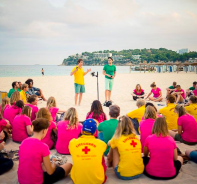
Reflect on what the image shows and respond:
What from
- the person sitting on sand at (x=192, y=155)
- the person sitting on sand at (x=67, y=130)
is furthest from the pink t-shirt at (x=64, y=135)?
the person sitting on sand at (x=192, y=155)

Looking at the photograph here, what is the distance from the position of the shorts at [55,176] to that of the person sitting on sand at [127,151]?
820mm

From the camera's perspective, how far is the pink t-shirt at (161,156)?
9.56 feet

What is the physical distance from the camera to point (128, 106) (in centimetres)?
858

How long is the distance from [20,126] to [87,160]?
7.58 ft

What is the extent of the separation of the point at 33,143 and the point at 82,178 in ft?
2.66

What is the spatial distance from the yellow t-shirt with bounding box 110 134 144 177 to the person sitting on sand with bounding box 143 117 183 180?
19 centimetres

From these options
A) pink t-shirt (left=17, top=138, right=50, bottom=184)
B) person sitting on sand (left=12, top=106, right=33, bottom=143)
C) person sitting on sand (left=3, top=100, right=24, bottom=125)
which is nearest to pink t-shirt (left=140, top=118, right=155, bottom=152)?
pink t-shirt (left=17, top=138, right=50, bottom=184)

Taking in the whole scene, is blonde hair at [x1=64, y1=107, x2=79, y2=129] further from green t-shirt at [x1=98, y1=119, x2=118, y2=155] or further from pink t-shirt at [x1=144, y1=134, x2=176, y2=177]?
pink t-shirt at [x1=144, y1=134, x2=176, y2=177]

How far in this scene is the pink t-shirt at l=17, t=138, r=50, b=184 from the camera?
2615mm

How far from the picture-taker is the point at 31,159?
2617 millimetres

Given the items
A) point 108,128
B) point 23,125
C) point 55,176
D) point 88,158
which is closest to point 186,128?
point 108,128

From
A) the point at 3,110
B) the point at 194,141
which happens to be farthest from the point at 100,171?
the point at 3,110

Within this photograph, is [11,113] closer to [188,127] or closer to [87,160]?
[87,160]

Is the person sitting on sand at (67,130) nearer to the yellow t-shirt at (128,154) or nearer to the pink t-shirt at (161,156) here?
the yellow t-shirt at (128,154)
